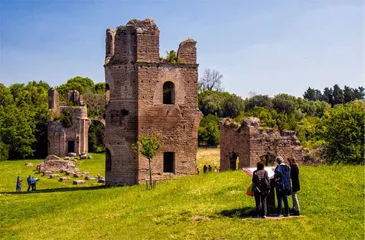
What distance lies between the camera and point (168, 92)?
2906 cm

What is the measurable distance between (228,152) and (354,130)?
7840 mm

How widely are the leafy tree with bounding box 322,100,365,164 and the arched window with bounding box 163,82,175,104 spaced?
9.84 metres

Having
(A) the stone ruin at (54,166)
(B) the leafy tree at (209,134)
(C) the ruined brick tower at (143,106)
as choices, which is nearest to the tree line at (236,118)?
(B) the leafy tree at (209,134)

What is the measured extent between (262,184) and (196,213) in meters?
2.63

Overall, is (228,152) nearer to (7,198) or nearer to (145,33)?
(145,33)

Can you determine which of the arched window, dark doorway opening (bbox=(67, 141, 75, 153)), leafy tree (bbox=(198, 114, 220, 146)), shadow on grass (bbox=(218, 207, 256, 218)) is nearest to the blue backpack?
shadow on grass (bbox=(218, 207, 256, 218))

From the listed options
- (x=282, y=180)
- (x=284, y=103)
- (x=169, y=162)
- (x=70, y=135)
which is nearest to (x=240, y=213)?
(x=282, y=180)

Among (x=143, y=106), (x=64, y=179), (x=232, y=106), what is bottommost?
(x=64, y=179)

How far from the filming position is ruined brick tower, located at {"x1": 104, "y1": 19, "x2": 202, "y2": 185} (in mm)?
26344

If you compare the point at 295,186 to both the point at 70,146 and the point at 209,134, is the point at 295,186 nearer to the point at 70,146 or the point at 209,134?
the point at 70,146

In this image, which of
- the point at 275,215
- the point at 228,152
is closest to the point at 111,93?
the point at 228,152

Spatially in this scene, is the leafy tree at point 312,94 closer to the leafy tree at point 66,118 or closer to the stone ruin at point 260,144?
the leafy tree at point 66,118

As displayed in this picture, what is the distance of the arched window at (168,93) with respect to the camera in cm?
2737

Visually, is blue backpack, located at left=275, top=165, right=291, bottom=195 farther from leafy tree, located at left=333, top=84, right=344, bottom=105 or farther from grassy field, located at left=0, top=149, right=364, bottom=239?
leafy tree, located at left=333, top=84, right=344, bottom=105
